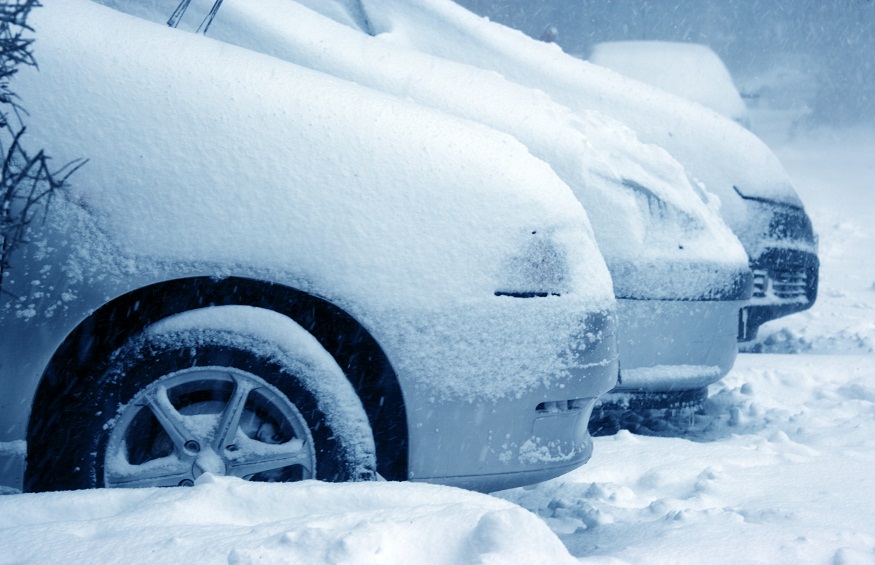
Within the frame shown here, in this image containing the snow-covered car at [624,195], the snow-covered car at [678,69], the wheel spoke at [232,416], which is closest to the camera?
the wheel spoke at [232,416]

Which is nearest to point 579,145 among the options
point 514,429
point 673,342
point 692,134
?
point 673,342

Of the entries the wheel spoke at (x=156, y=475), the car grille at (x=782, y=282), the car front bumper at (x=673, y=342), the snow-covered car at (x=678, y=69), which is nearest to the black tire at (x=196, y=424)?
the wheel spoke at (x=156, y=475)

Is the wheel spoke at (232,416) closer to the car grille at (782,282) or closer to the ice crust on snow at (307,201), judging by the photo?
the ice crust on snow at (307,201)

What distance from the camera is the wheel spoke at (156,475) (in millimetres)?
1925

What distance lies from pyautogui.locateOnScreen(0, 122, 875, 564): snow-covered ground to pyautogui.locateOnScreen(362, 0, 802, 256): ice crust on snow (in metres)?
0.92

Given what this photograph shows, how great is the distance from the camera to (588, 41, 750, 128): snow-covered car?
684 centimetres

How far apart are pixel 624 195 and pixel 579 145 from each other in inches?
9.8

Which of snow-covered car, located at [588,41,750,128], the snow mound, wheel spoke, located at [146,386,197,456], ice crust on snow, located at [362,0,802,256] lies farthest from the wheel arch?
snow-covered car, located at [588,41,750,128]

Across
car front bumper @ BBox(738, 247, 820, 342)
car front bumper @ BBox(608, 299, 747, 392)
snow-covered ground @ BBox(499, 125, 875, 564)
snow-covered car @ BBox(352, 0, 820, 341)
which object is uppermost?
snow-covered car @ BBox(352, 0, 820, 341)

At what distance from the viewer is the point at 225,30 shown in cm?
323

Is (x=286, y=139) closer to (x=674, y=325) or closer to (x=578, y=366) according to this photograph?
(x=578, y=366)

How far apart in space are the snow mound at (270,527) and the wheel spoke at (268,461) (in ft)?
0.74

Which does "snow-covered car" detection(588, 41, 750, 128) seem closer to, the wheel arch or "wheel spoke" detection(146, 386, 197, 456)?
the wheel arch

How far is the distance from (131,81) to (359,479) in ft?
3.76
